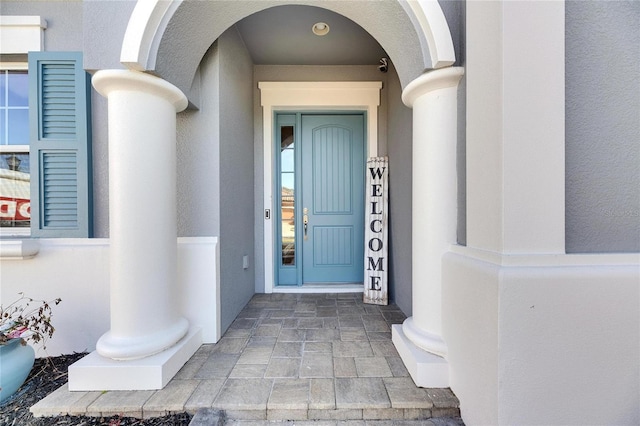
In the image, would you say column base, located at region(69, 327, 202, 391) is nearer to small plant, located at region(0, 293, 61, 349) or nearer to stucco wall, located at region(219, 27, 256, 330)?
small plant, located at region(0, 293, 61, 349)

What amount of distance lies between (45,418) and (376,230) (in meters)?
2.77

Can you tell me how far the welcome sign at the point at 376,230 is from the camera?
284cm

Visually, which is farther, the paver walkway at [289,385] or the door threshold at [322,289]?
the door threshold at [322,289]

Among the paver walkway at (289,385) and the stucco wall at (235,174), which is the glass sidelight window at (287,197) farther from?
the paver walkway at (289,385)

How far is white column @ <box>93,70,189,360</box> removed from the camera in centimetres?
152

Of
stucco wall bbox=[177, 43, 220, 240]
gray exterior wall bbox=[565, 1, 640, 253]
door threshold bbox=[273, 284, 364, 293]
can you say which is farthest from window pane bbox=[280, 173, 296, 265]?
gray exterior wall bbox=[565, 1, 640, 253]

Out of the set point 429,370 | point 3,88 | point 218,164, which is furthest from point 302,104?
point 429,370

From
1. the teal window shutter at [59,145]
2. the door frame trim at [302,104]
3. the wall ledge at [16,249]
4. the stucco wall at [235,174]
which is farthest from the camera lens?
the door frame trim at [302,104]

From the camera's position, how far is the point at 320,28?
8.29ft

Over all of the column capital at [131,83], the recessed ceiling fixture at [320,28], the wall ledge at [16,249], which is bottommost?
the wall ledge at [16,249]

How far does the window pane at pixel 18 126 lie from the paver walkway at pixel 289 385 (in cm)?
209

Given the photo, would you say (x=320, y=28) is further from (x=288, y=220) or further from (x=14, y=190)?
(x=14, y=190)

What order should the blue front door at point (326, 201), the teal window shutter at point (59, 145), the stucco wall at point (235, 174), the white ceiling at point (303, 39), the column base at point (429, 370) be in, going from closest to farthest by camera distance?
the column base at point (429, 370) → the teal window shutter at point (59, 145) → the stucco wall at point (235, 174) → the white ceiling at point (303, 39) → the blue front door at point (326, 201)

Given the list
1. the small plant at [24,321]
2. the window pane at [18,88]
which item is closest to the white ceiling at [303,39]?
the window pane at [18,88]
